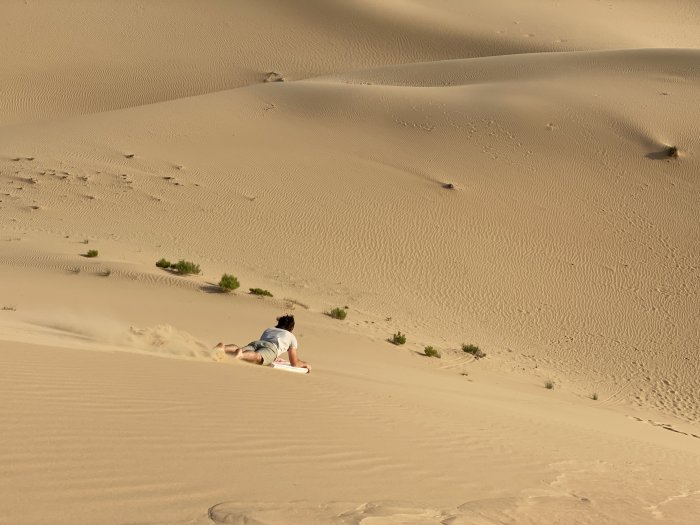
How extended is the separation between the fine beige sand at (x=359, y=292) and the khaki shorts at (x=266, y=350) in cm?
49

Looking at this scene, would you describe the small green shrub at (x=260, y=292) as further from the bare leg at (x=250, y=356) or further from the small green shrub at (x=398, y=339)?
the bare leg at (x=250, y=356)

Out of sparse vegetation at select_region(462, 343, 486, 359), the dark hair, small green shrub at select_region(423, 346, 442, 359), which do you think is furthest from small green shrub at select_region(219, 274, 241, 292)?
the dark hair

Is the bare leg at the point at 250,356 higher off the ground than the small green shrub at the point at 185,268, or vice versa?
the small green shrub at the point at 185,268

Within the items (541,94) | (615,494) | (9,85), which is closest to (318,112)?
(541,94)

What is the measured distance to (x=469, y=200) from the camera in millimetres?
23297

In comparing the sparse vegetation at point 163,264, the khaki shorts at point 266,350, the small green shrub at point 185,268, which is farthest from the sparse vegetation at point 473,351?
the khaki shorts at point 266,350

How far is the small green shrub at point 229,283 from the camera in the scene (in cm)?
1599

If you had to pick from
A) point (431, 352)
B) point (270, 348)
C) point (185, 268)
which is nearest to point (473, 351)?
point (431, 352)

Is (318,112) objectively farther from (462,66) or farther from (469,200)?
(462,66)

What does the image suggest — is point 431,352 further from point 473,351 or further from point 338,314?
point 338,314

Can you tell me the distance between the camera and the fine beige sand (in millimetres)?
5484

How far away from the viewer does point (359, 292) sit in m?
18.0

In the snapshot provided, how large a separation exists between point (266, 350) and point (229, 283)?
5.88 metres

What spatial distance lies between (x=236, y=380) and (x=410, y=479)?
10.0 feet
